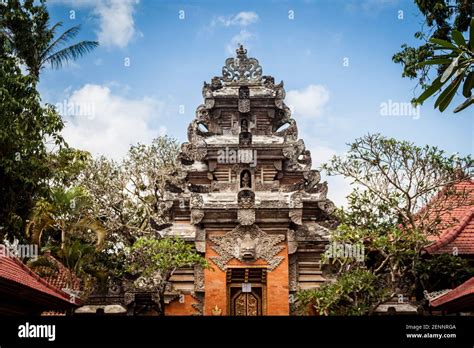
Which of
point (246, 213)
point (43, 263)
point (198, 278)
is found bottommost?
point (198, 278)

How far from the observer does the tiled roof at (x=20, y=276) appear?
11008mm

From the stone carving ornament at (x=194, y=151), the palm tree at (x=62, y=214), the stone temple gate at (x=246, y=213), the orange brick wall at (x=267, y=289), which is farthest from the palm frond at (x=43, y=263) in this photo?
the stone carving ornament at (x=194, y=151)

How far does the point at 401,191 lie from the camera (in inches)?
739

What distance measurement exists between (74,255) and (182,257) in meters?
5.47

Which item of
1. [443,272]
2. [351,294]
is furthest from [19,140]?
[443,272]

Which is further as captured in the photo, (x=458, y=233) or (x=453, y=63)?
(x=458, y=233)

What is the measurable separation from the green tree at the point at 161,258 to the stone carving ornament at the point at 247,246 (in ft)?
3.85

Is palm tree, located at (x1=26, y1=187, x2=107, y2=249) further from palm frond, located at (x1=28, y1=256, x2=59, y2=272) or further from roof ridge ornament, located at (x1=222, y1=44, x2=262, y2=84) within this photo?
roof ridge ornament, located at (x1=222, y1=44, x2=262, y2=84)

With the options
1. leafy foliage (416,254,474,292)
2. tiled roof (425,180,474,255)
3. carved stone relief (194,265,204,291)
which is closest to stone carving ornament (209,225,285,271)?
carved stone relief (194,265,204,291)

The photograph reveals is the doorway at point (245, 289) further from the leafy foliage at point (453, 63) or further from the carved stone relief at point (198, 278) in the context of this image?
the leafy foliage at point (453, 63)

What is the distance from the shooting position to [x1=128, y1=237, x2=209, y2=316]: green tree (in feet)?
56.6

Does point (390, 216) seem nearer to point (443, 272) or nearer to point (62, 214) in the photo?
point (443, 272)

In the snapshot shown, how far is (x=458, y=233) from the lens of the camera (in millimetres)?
18859

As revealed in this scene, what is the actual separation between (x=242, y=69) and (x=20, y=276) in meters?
12.1
